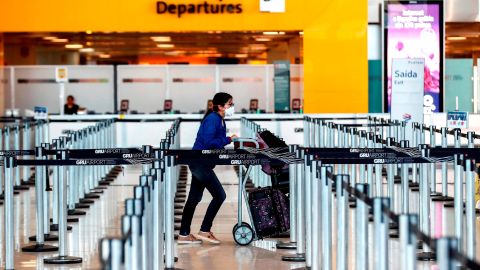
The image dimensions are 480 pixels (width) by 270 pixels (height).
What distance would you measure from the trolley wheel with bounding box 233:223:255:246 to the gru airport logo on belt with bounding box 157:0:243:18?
16885mm

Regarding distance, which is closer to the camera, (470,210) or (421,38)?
(470,210)

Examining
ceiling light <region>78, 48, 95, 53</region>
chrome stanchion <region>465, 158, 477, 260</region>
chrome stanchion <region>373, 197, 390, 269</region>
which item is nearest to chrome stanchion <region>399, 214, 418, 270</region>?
chrome stanchion <region>373, 197, 390, 269</region>

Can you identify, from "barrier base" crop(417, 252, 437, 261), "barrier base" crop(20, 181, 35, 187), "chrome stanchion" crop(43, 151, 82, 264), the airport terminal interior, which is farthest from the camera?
"barrier base" crop(20, 181, 35, 187)

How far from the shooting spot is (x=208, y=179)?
1248 cm

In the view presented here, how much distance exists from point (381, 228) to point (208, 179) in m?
5.39

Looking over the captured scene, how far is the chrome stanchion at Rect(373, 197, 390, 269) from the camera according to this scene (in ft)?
23.3

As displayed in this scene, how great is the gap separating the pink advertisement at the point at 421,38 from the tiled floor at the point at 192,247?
37.1 feet

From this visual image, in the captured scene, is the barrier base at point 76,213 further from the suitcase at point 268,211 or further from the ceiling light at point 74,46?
the ceiling light at point 74,46

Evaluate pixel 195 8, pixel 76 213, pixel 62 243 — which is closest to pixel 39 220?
pixel 62 243

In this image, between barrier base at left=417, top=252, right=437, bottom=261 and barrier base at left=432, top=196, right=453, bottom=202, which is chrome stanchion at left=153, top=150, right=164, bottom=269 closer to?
barrier base at left=417, top=252, right=437, bottom=261

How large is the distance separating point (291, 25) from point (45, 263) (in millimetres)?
18342

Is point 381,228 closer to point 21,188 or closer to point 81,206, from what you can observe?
point 81,206

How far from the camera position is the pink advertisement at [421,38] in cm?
2891

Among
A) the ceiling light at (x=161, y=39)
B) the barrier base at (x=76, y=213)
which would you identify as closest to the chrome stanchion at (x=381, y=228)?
the barrier base at (x=76, y=213)
